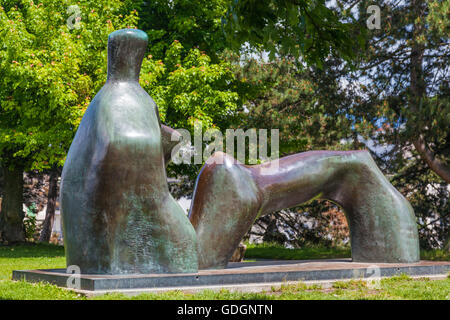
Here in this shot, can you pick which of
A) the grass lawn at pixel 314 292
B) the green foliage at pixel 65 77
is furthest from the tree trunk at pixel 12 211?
the grass lawn at pixel 314 292

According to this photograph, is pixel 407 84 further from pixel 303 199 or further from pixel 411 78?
pixel 303 199

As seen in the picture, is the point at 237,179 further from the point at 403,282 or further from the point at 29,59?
the point at 29,59

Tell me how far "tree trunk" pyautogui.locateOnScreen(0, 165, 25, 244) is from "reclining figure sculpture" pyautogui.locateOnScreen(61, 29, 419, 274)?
13.4 metres

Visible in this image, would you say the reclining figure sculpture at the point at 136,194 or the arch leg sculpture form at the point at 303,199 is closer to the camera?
the reclining figure sculpture at the point at 136,194

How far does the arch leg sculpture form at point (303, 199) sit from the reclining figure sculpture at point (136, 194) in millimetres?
17

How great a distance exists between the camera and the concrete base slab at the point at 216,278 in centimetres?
622

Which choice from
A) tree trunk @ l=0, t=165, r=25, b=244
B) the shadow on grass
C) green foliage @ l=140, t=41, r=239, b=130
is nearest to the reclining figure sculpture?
green foliage @ l=140, t=41, r=239, b=130

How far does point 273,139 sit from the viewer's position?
57.8 ft

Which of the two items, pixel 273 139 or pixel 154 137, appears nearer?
pixel 154 137

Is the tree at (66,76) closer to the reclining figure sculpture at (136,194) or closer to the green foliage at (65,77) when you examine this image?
the green foliage at (65,77)

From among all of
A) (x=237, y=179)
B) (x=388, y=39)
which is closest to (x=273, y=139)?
→ (x=388, y=39)

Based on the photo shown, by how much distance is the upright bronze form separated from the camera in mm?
6832

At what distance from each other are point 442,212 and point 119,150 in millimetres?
15379

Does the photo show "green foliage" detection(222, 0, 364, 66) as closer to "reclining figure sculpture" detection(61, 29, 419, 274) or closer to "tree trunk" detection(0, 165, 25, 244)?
"reclining figure sculpture" detection(61, 29, 419, 274)
